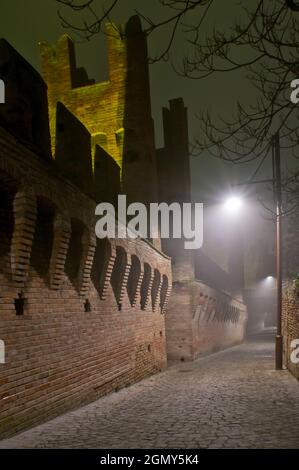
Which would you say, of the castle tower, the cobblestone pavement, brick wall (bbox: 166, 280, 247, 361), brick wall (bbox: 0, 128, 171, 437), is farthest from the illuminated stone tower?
the cobblestone pavement

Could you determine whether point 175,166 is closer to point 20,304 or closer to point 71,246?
point 71,246

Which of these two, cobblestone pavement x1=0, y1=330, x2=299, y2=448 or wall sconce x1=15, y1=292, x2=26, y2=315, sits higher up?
wall sconce x1=15, y1=292, x2=26, y2=315

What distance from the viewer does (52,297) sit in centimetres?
788

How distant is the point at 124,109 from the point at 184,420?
13.1 m

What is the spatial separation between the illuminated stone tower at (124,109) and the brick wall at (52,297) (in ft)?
20.5

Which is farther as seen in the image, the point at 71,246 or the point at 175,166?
the point at 175,166

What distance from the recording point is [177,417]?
24.4 feet

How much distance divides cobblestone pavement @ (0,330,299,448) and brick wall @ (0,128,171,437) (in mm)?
451

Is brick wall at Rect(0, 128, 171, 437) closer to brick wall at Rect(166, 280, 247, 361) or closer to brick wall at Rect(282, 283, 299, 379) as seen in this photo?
brick wall at Rect(282, 283, 299, 379)

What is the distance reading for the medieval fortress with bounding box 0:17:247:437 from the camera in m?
6.59

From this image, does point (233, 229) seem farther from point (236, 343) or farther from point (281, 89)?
point (281, 89)

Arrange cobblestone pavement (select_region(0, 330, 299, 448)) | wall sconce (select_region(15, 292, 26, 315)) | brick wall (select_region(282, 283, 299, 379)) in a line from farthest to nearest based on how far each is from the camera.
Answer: brick wall (select_region(282, 283, 299, 379)), wall sconce (select_region(15, 292, 26, 315)), cobblestone pavement (select_region(0, 330, 299, 448))

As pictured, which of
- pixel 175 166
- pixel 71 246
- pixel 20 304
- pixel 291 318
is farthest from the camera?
pixel 175 166

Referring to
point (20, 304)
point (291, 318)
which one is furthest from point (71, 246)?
point (291, 318)
